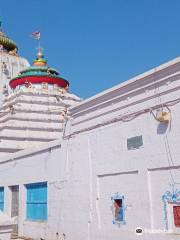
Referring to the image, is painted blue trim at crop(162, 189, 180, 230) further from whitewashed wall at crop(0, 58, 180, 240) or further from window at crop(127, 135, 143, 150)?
window at crop(127, 135, 143, 150)

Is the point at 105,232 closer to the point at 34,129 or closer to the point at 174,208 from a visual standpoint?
the point at 174,208

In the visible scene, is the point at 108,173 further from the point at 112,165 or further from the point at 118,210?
the point at 118,210

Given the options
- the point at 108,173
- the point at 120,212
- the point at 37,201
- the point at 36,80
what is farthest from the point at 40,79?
the point at 120,212

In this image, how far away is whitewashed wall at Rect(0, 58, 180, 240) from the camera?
10.5 meters

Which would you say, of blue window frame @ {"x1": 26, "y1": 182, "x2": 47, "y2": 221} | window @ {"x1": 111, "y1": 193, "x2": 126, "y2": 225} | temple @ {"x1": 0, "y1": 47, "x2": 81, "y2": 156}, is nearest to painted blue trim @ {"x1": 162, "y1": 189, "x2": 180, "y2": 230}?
window @ {"x1": 111, "y1": 193, "x2": 126, "y2": 225}

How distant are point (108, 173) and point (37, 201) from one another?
5.10 meters

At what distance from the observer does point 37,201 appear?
16.1 metres

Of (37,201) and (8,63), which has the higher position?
(8,63)

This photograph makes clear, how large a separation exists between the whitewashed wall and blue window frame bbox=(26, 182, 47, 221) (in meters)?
0.34

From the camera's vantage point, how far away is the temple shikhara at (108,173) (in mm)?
10414

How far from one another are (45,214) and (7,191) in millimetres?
4382

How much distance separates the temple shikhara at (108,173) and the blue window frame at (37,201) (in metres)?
0.04

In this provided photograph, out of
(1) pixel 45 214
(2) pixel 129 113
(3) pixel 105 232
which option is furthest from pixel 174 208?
(1) pixel 45 214

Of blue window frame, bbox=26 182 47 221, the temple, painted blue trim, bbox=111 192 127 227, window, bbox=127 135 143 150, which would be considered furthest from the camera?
the temple
